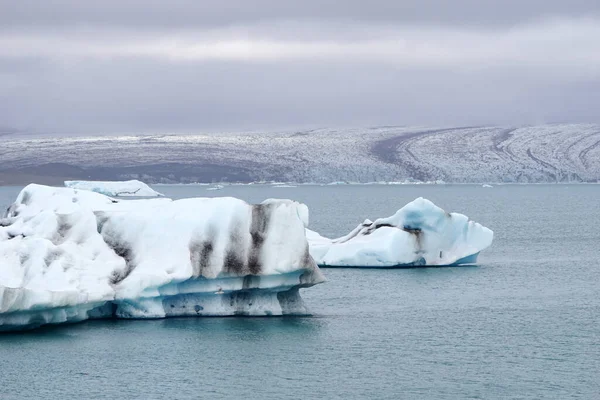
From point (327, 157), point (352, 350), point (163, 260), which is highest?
point (327, 157)

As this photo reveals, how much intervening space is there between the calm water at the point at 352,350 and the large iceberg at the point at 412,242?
102 inches

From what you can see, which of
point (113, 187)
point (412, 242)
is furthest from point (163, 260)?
point (113, 187)

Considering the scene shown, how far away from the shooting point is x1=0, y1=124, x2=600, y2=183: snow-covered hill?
130 m

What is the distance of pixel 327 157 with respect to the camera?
5335 inches

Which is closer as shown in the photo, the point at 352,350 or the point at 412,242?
the point at 352,350

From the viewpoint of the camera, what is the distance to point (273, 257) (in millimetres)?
21656

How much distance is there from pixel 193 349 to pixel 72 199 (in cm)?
727

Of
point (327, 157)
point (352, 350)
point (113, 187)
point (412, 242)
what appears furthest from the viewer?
point (327, 157)

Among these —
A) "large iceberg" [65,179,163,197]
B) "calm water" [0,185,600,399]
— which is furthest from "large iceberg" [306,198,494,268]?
"large iceberg" [65,179,163,197]

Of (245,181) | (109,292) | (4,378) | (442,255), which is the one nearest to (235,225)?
(109,292)

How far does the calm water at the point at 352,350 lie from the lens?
17.3 m

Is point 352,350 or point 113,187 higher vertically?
point 113,187

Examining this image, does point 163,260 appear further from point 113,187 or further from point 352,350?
point 113,187

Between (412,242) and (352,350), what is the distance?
12.1 metres
